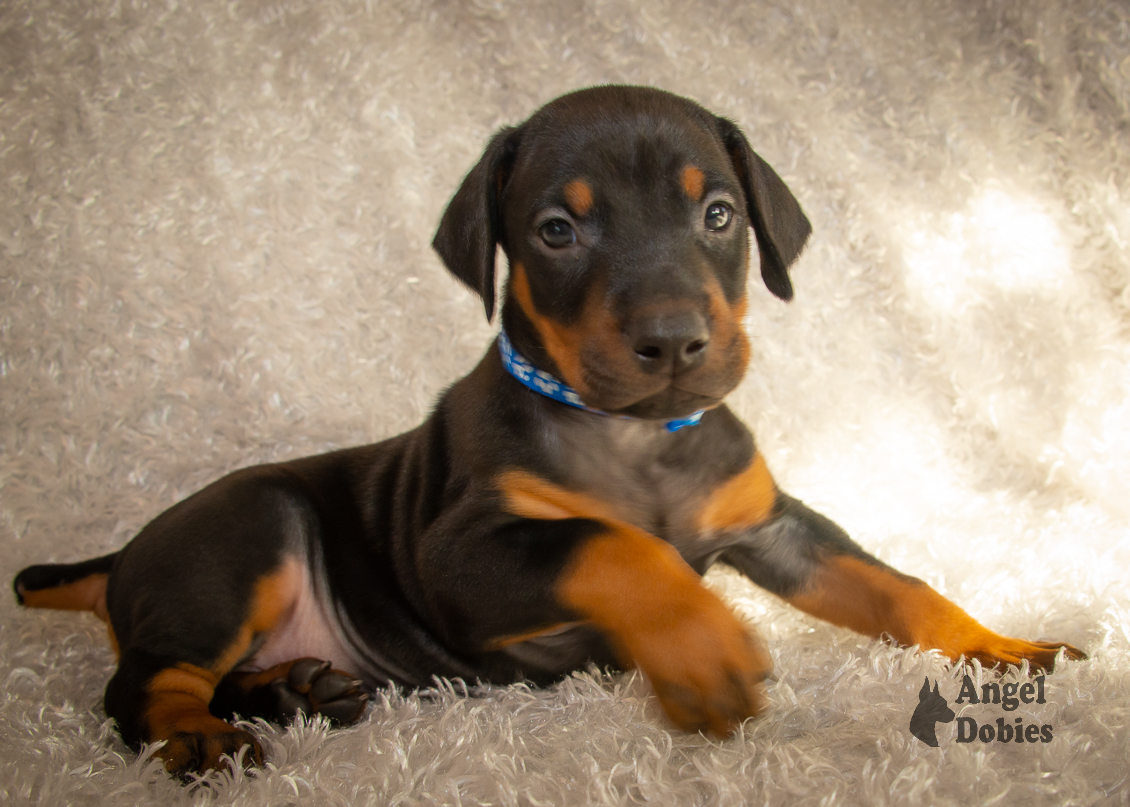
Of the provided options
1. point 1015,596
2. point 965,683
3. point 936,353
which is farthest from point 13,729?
point 936,353

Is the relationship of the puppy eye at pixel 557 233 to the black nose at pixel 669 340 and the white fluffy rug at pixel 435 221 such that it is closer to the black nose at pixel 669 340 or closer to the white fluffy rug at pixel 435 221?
the black nose at pixel 669 340

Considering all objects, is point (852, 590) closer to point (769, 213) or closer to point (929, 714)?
point (929, 714)

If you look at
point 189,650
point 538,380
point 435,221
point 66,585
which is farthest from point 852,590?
point 435,221

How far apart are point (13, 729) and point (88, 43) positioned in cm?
354

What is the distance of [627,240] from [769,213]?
70 centimetres

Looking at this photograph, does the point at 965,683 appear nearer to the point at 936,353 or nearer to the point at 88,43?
the point at 936,353

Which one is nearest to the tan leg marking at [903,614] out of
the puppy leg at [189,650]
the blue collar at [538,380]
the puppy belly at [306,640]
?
the blue collar at [538,380]

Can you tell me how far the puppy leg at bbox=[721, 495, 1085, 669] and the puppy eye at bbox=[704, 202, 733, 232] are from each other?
40.6 inches

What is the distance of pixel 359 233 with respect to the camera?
16.5ft

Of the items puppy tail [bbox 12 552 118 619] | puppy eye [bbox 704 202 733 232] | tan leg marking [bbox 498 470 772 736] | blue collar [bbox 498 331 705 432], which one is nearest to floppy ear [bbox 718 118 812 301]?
puppy eye [bbox 704 202 733 232]

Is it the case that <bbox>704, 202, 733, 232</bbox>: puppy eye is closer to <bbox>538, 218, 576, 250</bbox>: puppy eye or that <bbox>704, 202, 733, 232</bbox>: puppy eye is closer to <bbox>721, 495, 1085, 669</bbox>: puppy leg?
<bbox>538, 218, 576, 250</bbox>: puppy eye

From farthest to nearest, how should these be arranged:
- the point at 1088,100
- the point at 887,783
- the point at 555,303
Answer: the point at 1088,100 < the point at 555,303 < the point at 887,783

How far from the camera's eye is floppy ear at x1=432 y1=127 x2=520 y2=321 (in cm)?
296

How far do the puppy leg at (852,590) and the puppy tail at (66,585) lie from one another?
7.96ft
